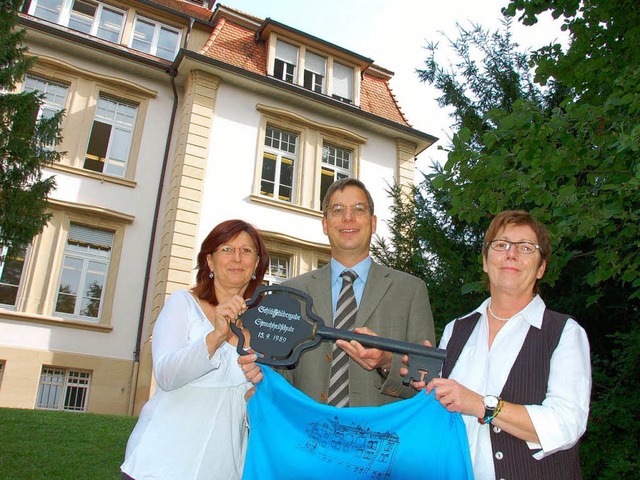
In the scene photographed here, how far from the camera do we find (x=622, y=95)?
5043mm

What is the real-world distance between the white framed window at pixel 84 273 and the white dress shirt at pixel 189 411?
36.8 feet

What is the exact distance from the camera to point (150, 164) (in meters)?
14.3

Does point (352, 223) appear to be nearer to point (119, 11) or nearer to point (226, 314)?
point (226, 314)

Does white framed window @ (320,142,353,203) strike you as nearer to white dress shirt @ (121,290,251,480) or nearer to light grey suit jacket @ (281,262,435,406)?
light grey suit jacket @ (281,262,435,406)

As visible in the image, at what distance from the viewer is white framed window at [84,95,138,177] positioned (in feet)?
45.7

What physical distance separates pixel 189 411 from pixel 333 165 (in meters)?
14.2

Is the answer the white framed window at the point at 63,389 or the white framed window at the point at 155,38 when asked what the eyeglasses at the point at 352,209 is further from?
the white framed window at the point at 155,38

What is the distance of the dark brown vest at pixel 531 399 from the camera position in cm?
213

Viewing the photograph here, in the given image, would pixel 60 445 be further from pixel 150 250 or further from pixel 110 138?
pixel 110 138

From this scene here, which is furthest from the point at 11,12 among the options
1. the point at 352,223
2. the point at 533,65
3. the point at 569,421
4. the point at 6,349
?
the point at 569,421

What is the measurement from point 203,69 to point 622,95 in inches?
452

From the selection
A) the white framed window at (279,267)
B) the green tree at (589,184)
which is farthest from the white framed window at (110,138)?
the green tree at (589,184)

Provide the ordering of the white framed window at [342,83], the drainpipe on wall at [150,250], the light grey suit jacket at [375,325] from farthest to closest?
the white framed window at [342,83], the drainpipe on wall at [150,250], the light grey suit jacket at [375,325]

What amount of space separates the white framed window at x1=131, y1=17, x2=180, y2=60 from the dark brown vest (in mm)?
15236
